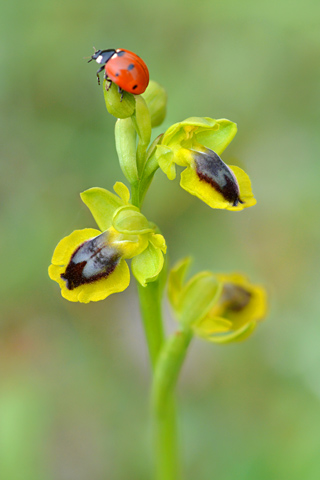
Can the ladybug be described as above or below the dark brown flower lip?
above

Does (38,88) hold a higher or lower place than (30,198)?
higher

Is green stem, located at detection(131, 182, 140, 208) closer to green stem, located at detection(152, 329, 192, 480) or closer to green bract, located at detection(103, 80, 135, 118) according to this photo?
green bract, located at detection(103, 80, 135, 118)

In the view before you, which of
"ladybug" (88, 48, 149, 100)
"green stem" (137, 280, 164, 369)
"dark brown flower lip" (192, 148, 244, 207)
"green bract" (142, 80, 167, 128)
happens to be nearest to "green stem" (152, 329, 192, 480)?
"green stem" (137, 280, 164, 369)

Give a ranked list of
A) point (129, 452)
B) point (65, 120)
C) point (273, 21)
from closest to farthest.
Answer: point (129, 452)
point (65, 120)
point (273, 21)

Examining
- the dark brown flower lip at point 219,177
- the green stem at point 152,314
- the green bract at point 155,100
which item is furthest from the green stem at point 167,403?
the green bract at point 155,100

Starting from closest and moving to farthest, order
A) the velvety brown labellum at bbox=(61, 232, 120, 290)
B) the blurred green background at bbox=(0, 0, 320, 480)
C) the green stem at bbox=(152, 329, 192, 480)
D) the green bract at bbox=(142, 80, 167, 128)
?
the velvety brown labellum at bbox=(61, 232, 120, 290) < the green bract at bbox=(142, 80, 167, 128) < the green stem at bbox=(152, 329, 192, 480) < the blurred green background at bbox=(0, 0, 320, 480)

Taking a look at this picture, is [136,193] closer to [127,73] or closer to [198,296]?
[127,73]

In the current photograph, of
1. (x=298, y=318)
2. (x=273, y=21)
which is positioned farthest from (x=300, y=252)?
(x=273, y=21)

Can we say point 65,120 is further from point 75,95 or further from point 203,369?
point 203,369
